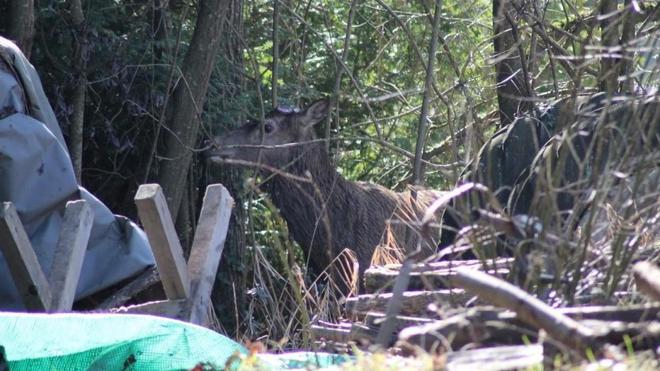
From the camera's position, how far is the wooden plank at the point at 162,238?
5.54 m

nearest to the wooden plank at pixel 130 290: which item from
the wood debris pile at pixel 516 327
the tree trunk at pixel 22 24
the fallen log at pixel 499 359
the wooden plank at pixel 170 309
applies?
the wooden plank at pixel 170 309

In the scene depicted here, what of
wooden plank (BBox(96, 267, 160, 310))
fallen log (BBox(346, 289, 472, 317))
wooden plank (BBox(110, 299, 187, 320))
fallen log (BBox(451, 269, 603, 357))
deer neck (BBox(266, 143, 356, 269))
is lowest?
deer neck (BBox(266, 143, 356, 269))

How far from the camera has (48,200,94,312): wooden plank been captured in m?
5.83

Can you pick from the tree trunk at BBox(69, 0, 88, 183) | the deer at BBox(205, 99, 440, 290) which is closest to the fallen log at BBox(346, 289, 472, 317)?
the tree trunk at BBox(69, 0, 88, 183)

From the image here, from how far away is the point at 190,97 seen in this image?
925cm

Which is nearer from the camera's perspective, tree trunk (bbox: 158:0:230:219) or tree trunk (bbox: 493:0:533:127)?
tree trunk (bbox: 158:0:230:219)

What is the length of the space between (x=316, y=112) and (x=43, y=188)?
4642 mm

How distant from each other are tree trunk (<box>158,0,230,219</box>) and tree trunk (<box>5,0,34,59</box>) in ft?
3.86

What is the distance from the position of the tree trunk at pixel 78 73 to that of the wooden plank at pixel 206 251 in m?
3.56

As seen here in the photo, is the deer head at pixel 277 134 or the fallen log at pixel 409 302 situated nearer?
the fallen log at pixel 409 302

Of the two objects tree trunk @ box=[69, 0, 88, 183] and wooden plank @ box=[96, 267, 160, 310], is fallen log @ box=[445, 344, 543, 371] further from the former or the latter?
tree trunk @ box=[69, 0, 88, 183]

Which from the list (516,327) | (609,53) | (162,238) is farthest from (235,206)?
(516,327)

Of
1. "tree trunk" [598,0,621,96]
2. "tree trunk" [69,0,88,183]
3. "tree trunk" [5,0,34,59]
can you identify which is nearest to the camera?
"tree trunk" [598,0,621,96]

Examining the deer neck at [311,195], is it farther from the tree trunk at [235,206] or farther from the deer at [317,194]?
the tree trunk at [235,206]
